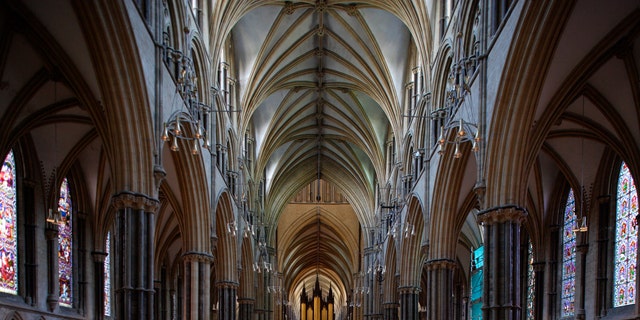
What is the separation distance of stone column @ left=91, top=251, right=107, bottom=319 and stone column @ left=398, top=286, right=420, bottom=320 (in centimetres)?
1419

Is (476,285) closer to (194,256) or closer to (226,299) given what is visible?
(226,299)

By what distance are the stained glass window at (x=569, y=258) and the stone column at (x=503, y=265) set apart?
880 cm

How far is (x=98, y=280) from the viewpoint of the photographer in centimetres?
2575

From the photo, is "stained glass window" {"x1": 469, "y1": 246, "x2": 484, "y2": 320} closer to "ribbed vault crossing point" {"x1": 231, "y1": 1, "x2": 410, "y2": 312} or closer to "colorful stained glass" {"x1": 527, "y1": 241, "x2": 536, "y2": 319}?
"colorful stained glass" {"x1": 527, "y1": 241, "x2": 536, "y2": 319}

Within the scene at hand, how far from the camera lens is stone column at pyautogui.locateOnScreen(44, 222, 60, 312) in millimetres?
22297

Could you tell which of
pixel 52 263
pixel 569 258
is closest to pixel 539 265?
pixel 569 258

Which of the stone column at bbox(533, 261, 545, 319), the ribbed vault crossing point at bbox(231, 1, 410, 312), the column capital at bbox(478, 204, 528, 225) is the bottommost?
the stone column at bbox(533, 261, 545, 319)

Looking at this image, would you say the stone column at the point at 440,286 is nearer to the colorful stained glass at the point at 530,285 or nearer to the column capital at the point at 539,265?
the column capital at the point at 539,265

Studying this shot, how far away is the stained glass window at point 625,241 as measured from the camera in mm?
20688

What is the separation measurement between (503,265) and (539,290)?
10.9 metres

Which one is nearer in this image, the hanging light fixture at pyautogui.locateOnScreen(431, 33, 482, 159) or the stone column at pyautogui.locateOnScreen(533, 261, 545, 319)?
the hanging light fixture at pyautogui.locateOnScreen(431, 33, 482, 159)

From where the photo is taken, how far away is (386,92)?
1313 inches

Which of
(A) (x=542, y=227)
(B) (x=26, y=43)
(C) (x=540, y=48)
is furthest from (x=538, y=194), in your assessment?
(B) (x=26, y=43)

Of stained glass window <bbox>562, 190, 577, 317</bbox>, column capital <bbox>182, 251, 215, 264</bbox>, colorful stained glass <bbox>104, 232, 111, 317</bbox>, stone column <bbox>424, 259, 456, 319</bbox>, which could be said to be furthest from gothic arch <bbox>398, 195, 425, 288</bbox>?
colorful stained glass <bbox>104, 232, 111, 317</bbox>
